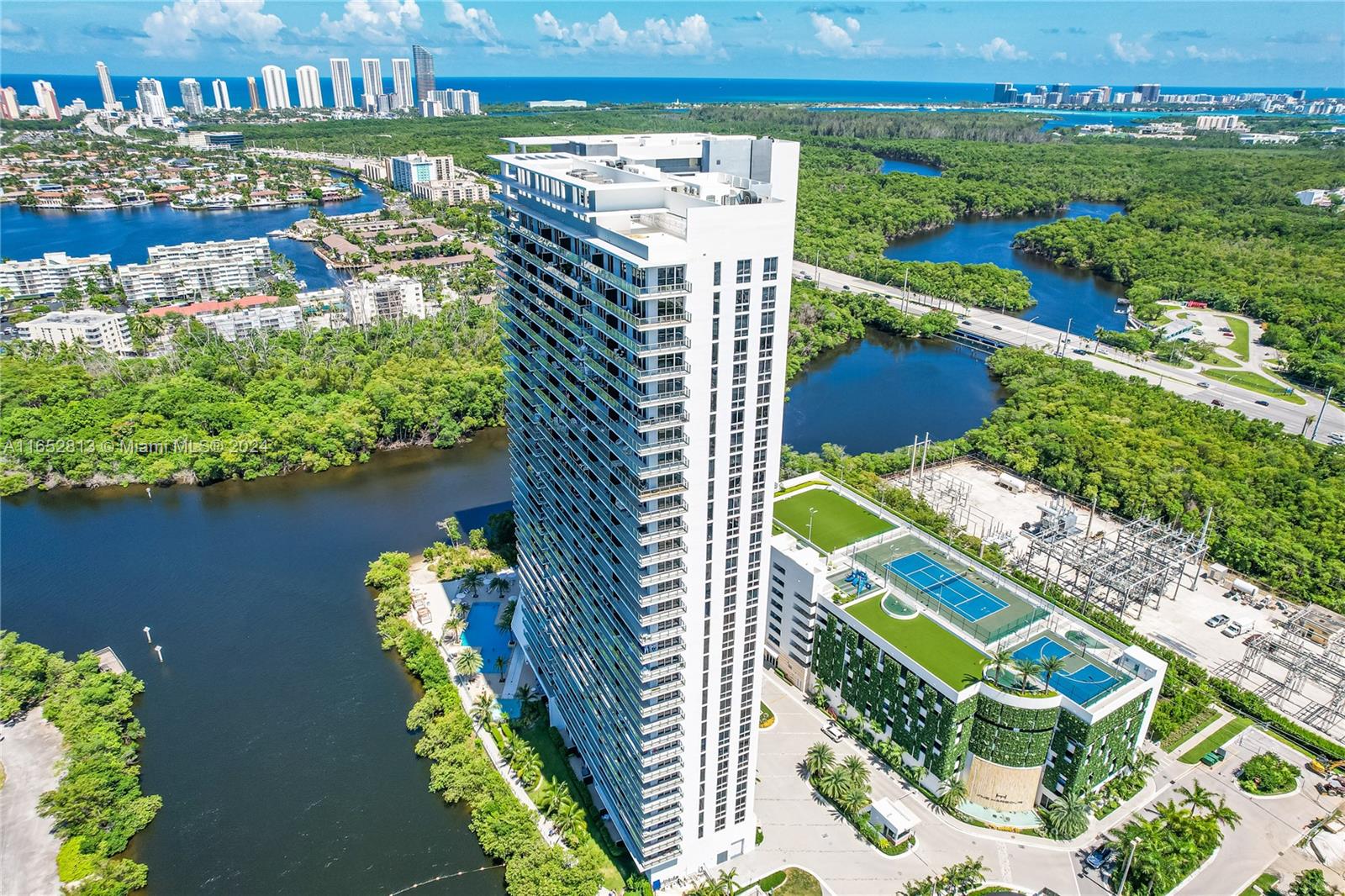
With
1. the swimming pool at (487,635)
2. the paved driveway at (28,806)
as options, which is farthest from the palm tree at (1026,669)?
the paved driveway at (28,806)

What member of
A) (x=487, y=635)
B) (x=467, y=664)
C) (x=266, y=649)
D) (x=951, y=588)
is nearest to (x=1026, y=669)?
(x=951, y=588)

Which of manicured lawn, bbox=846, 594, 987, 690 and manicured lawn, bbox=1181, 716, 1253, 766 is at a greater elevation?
manicured lawn, bbox=846, 594, 987, 690

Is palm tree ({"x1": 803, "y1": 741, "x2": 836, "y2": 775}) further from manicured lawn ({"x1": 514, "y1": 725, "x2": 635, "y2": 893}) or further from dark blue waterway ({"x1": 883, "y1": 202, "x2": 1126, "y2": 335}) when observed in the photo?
dark blue waterway ({"x1": 883, "y1": 202, "x2": 1126, "y2": 335})

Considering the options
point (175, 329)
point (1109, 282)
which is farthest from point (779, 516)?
point (1109, 282)

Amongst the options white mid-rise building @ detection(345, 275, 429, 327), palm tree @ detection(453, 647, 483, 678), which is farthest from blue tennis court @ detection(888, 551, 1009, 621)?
white mid-rise building @ detection(345, 275, 429, 327)

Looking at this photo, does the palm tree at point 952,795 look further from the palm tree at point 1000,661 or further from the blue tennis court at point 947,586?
the blue tennis court at point 947,586
